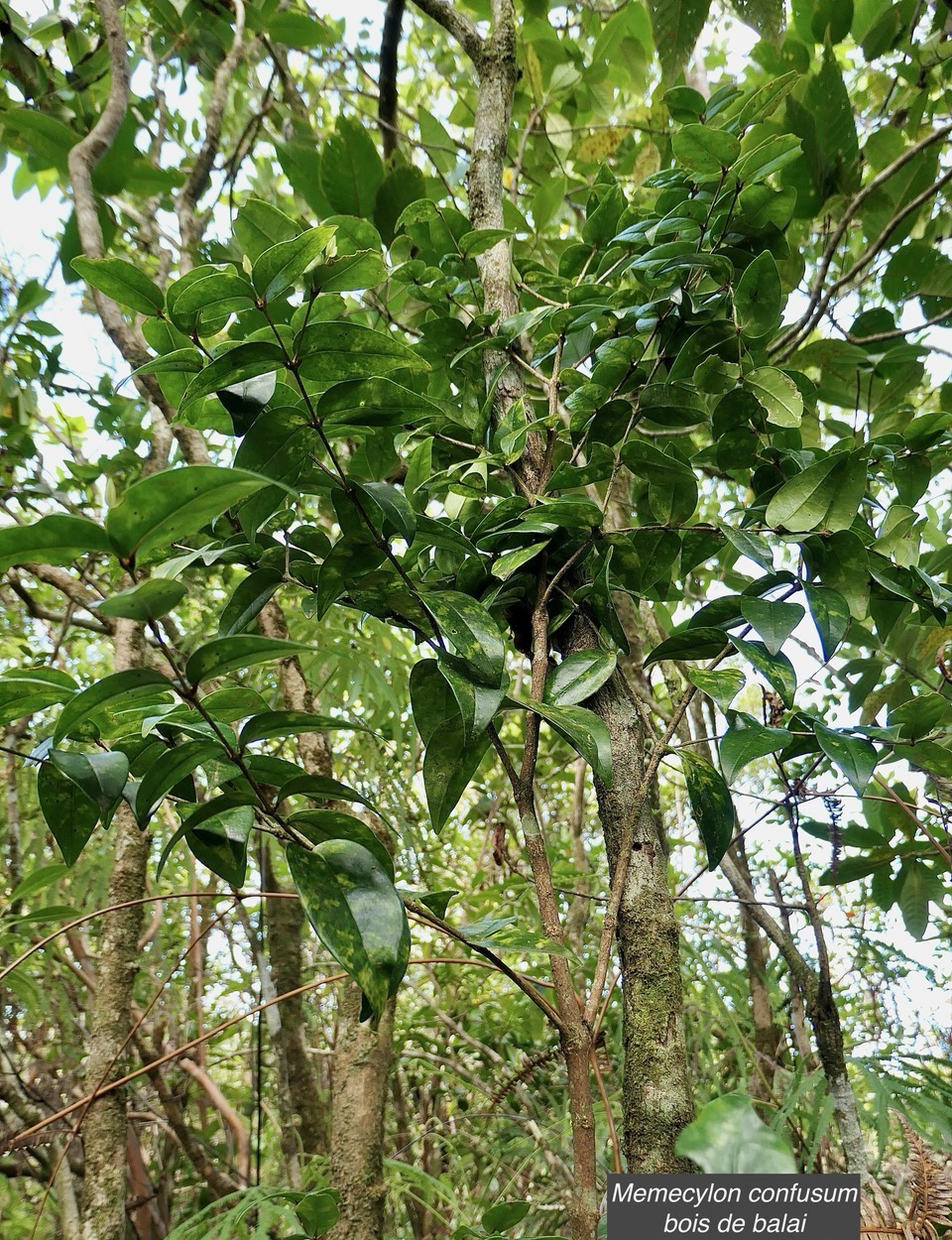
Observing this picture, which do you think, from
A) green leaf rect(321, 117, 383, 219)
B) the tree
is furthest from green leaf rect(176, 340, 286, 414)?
green leaf rect(321, 117, 383, 219)

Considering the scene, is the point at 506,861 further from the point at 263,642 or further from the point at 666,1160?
the point at 263,642

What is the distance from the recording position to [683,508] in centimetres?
55

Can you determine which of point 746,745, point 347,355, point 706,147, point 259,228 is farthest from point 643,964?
point 259,228

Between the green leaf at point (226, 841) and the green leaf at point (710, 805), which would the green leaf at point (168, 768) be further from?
the green leaf at point (710, 805)

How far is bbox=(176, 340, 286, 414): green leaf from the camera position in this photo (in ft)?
1.19

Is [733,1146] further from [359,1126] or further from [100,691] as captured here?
[359,1126]

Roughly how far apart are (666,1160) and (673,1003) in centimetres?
7

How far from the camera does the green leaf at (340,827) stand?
365 millimetres

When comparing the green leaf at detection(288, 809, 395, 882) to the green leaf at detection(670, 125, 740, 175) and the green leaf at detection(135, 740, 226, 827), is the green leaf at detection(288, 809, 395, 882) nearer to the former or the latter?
the green leaf at detection(135, 740, 226, 827)

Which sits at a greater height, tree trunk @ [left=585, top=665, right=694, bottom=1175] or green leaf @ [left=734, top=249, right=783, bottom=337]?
green leaf @ [left=734, top=249, right=783, bottom=337]

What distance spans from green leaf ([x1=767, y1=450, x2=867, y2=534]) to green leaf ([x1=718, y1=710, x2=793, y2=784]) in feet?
0.39

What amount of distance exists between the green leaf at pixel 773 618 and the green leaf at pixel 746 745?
1.8 inches

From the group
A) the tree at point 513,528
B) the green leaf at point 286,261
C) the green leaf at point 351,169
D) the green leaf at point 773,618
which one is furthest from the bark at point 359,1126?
the green leaf at point 351,169

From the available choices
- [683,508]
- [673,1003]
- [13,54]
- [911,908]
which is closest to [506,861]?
[673,1003]
